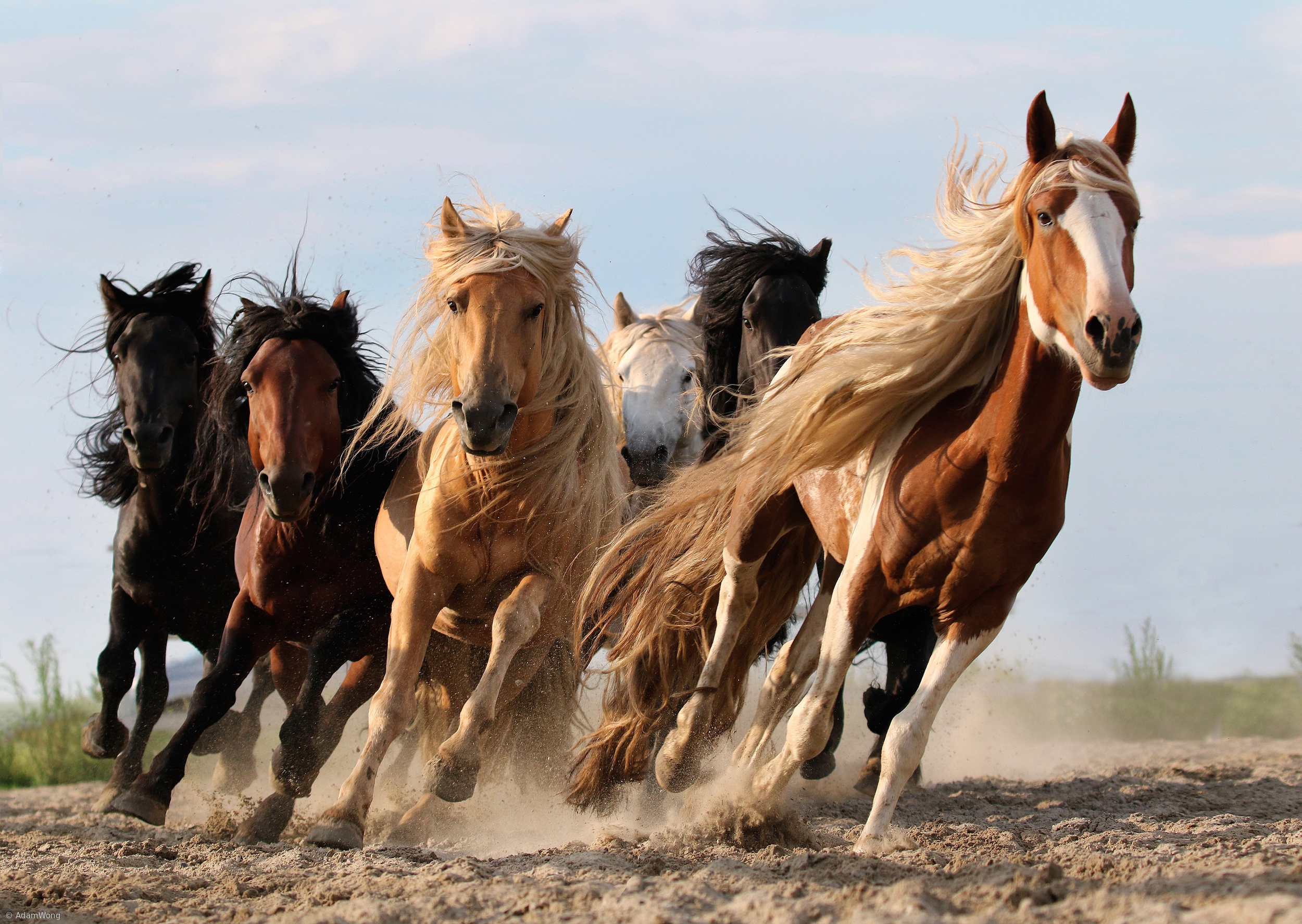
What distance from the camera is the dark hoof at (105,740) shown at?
6.09m

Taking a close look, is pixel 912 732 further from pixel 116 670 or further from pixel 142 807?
pixel 116 670

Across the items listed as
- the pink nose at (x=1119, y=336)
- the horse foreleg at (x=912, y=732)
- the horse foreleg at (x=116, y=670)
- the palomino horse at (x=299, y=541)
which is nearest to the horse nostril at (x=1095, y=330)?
the pink nose at (x=1119, y=336)

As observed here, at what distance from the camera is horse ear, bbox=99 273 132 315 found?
591 centimetres

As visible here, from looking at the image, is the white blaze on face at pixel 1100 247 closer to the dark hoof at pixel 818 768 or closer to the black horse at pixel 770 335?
the black horse at pixel 770 335

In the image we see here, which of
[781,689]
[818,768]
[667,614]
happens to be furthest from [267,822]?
[818,768]

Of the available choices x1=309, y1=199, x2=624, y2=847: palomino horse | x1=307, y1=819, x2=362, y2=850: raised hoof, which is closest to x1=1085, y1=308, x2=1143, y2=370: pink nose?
x1=309, y1=199, x2=624, y2=847: palomino horse

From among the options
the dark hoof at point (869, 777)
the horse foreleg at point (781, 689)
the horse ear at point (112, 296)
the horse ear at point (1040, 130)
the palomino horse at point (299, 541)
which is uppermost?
the horse ear at point (112, 296)

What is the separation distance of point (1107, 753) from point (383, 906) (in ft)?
19.7

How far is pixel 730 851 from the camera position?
391 cm

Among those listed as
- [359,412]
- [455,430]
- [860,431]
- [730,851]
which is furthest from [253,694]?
[860,431]

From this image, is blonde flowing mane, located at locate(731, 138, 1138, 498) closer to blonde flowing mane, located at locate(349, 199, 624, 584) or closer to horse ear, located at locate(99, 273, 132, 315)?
blonde flowing mane, located at locate(349, 199, 624, 584)

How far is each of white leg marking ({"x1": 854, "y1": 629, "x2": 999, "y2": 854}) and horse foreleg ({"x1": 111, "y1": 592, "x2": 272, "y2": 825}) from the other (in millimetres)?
2755

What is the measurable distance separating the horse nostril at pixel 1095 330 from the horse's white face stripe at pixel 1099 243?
0.02 m

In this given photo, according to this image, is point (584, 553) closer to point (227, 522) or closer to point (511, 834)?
point (511, 834)
